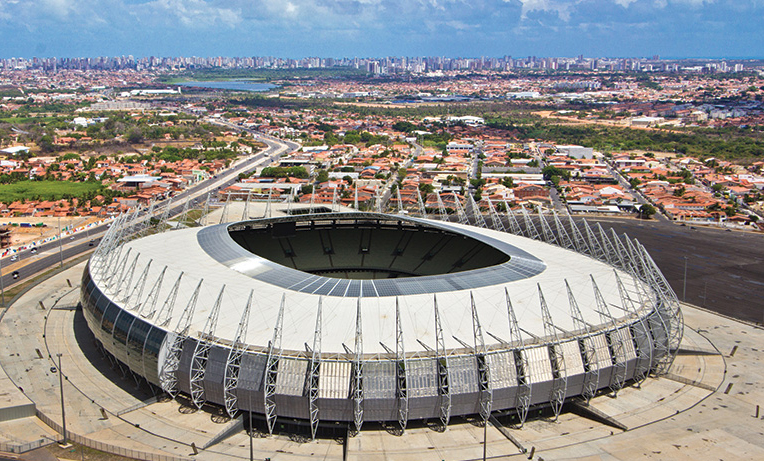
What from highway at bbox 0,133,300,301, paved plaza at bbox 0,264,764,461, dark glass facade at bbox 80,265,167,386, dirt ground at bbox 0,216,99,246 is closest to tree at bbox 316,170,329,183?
highway at bbox 0,133,300,301

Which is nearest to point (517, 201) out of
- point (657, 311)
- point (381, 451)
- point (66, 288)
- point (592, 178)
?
point (592, 178)

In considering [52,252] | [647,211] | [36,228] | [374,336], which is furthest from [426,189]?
[374,336]

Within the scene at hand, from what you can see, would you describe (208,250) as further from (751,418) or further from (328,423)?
(751,418)

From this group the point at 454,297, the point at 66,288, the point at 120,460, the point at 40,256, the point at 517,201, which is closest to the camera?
the point at 120,460

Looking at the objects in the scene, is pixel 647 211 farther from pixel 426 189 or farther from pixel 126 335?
pixel 126 335

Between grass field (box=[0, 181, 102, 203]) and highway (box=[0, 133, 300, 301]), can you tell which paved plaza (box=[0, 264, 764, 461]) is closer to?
highway (box=[0, 133, 300, 301])

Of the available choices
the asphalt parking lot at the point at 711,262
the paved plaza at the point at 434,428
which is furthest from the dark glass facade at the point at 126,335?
the asphalt parking lot at the point at 711,262
